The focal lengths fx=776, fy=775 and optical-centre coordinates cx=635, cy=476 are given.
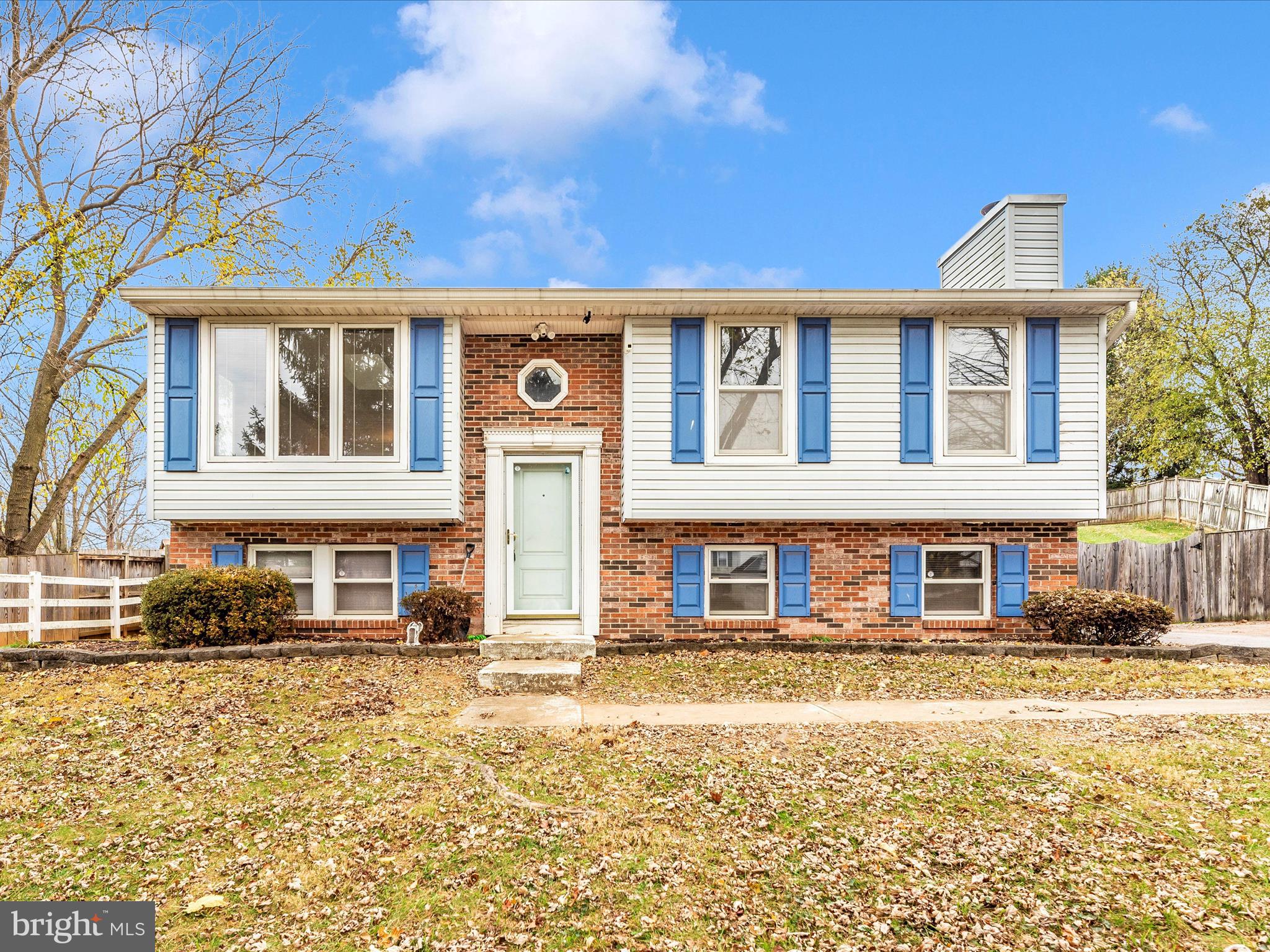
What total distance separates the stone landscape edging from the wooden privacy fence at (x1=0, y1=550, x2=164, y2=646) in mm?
982

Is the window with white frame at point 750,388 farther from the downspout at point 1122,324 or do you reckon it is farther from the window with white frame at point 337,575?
the window with white frame at point 337,575

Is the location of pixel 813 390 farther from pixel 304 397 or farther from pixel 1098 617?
pixel 304 397

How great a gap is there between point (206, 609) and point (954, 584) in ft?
29.3

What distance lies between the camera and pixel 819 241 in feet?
48.4

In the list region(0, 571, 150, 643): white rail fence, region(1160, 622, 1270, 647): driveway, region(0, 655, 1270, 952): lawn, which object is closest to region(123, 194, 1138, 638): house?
region(0, 571, 150, 643): white rail fence

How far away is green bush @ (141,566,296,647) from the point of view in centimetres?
862

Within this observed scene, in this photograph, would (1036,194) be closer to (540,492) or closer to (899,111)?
(540,492)

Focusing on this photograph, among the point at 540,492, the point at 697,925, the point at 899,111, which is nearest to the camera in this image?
the point at 697,925

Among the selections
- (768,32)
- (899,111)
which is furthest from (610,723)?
(899,111)

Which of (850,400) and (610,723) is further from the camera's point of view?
(850,400)

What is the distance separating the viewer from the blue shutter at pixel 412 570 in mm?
9586

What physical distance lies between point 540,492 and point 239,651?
3820 millimetres

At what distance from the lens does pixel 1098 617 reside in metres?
9.27

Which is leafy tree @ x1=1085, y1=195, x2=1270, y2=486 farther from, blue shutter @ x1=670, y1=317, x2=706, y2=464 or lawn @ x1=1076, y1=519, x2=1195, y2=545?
blue shutter @ x1=670, y1=317, x2=706, y2=464
